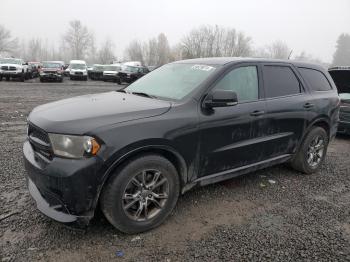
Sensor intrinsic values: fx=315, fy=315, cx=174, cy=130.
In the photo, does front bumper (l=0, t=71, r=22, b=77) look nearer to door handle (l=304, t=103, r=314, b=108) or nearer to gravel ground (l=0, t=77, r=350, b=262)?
gravel ground (l=0, t=77, r=350, b=262)

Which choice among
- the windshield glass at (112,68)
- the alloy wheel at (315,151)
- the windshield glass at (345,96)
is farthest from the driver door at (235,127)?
the windshield glass at (112,68)

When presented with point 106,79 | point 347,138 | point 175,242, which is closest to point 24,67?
point 106,79

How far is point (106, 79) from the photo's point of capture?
3341cm

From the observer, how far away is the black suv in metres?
2.76

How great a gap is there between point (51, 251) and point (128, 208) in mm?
775

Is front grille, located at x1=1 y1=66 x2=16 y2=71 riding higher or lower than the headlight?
higher

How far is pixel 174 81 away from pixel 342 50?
401 feet

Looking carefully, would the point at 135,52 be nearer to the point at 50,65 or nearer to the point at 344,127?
the point at 50,65

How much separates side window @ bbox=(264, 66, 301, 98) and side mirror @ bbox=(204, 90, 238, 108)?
1.02 metres

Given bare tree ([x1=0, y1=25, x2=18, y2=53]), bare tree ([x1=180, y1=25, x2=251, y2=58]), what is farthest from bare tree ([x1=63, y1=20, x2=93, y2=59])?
bare tree ([x1=180, y1=25, x2=251, y2=58])

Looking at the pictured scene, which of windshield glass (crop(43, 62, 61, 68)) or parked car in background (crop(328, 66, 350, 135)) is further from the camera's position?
windshield glass (crop(43, 62, 61, 68))

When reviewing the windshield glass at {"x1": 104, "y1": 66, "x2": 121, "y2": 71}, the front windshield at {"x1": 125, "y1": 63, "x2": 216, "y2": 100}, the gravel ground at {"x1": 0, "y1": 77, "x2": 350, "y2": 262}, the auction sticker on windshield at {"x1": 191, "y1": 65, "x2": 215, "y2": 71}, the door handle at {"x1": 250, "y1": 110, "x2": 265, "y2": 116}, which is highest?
the windshield glass at {"x1": 104, "y1": 66, "x2": 121, "y2": 71}

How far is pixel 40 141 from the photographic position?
9.69 feet

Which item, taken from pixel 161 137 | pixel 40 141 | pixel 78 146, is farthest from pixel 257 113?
pixel 40 141
